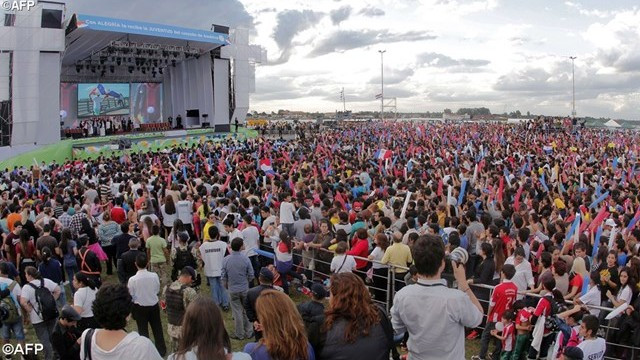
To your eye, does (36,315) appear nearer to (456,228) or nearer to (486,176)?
(456,228)

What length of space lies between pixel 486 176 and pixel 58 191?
1096 cm

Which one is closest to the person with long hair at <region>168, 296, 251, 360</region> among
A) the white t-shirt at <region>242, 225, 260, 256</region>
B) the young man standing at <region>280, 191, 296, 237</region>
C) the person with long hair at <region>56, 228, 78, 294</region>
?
the white t-shirt at <region>242, 225, 260, 256</region>

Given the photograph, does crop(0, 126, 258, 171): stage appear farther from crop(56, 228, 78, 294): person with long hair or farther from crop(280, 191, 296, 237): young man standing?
crop(280, 191, 296, 237): young man standing

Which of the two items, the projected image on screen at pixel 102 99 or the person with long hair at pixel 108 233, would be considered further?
the projected image on screen at pixel 102 99

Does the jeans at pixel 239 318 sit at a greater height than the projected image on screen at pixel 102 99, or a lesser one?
lesser

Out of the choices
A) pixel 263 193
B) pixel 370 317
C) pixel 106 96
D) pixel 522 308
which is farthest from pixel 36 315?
pixel 106 96

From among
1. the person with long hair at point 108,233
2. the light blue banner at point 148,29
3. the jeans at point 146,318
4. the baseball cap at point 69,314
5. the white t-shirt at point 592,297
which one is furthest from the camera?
the light blue banner at point 148,29

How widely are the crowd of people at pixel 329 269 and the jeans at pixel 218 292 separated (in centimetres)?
4

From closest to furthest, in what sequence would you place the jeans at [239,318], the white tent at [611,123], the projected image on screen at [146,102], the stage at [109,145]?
the jeans at [239,318] < the stage at [109,145] < the projected image on screen at [146,102] < the white tent at [611,123]

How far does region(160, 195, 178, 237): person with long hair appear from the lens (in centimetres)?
1188

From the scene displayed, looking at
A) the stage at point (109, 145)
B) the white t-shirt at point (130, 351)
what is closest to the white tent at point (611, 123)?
the stage at point (109, 145)

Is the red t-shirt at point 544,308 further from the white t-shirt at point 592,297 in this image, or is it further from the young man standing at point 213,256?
the young man standing at point 213,256

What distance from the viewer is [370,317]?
11.8 ft

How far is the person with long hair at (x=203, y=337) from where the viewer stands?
335 centimetres
